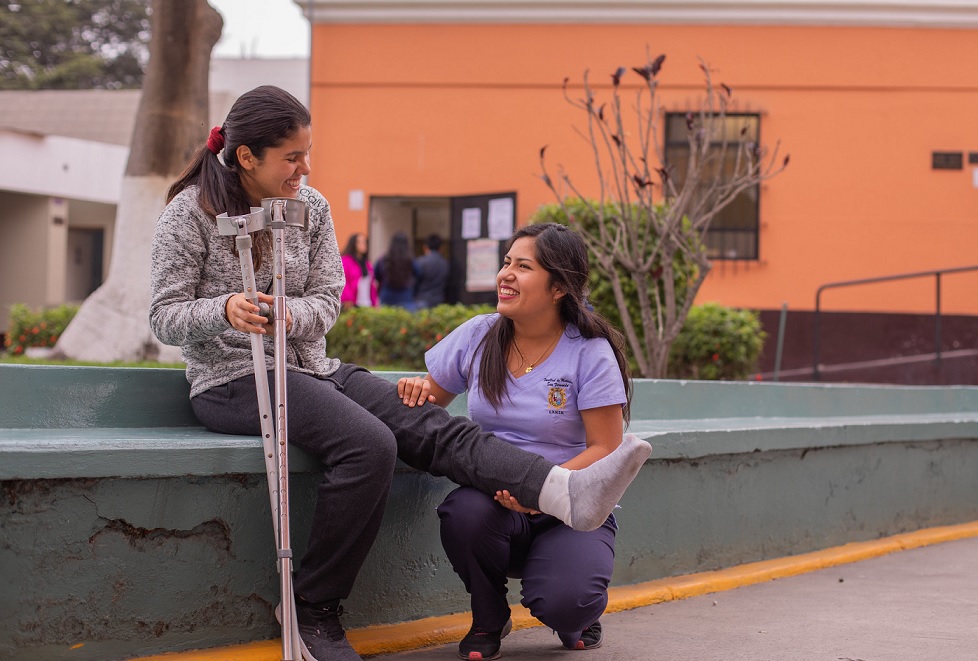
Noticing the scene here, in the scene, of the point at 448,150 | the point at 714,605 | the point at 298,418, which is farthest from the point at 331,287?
the point at 448,150

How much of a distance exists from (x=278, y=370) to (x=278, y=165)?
69cm

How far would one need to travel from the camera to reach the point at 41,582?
9.59 ft

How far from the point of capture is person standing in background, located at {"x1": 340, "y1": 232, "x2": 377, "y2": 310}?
11.0 m

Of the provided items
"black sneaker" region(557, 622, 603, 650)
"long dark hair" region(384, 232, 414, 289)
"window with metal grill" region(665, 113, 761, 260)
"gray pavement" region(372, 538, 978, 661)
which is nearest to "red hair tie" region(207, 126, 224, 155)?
"gray pavement" region(372, 538, 978, 661)

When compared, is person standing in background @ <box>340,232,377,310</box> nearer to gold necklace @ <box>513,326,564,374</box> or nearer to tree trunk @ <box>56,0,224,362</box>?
tree trunk @ <box>56,0,224,362</box>

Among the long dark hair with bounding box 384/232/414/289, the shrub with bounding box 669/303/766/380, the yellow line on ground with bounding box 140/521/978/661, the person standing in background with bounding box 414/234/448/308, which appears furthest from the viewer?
the person standing in background with bounding box 414/234/448/308

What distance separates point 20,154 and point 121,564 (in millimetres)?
18695

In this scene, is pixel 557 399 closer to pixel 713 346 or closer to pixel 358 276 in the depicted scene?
pixel 713 346

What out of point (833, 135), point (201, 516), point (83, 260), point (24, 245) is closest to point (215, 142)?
point (201, 516)

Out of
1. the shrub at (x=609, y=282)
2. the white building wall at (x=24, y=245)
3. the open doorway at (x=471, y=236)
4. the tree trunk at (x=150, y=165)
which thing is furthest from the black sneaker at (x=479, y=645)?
the white building wall at (x=24, y=245)

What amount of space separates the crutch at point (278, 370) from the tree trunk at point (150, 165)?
569 centimetres

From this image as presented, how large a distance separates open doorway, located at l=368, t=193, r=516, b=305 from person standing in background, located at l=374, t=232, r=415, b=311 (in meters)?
1.09

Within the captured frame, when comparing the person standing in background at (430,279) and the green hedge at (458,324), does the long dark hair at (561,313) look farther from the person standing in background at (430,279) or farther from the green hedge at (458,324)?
the person standing in background at (430,279)

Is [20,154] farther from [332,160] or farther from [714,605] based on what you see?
[714,605]
